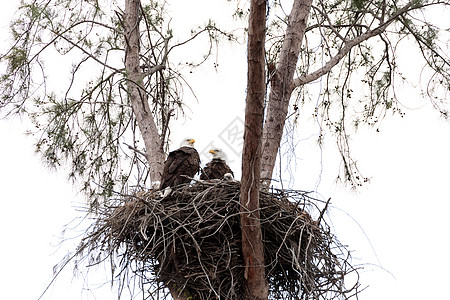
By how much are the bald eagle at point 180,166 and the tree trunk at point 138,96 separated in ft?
1.22

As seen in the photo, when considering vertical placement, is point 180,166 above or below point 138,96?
below

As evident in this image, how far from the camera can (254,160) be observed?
4008mm

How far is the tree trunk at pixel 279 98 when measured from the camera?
5.07 m

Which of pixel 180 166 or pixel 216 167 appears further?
pixel 216 167

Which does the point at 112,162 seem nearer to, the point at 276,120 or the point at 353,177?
the point at 276,120

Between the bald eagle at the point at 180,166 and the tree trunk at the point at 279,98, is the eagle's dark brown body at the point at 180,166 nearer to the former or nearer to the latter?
the bald eagle at the point at 180,166

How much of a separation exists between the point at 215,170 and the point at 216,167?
0.03m

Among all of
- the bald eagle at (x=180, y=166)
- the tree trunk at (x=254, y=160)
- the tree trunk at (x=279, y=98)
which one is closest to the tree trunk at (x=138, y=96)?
the bald eagle at (x=180, y=166)

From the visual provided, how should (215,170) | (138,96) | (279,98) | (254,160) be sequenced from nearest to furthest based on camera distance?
(254,160) → (215,170) → (279,98) → (138,96)

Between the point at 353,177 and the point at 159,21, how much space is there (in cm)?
271

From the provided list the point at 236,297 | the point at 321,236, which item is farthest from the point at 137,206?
the point at 321,236

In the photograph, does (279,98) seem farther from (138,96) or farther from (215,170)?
(138,96)

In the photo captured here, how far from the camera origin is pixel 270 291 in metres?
4.62

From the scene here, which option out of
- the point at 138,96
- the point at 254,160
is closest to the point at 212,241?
the point at 254,160
